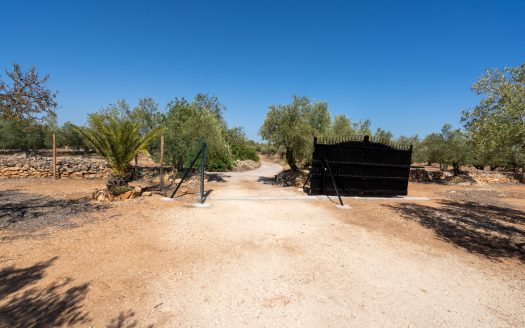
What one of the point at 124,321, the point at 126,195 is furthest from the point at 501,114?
the point at 126,195

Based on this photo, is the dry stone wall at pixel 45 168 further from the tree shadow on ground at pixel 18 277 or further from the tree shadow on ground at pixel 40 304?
the tree shadow on ground at pixel 40 304

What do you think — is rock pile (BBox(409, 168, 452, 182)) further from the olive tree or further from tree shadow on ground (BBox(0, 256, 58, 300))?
tree shadow on ground (BBox(0, 256, 58, 300))

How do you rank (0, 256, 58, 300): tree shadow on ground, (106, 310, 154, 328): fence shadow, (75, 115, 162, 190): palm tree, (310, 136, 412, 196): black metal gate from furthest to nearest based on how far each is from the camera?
1. (310, 136, 412, 196): black metal gate
2. (75, 115, 162, 190): palm tree
3. (0, 256, 58, 300): tree shadow on ground
4. (106, 310, 154, 328): fence shadow

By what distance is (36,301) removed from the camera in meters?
3.62

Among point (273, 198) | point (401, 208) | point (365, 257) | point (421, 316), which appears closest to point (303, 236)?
point (365, 257)

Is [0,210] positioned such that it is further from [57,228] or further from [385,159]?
[385,159]

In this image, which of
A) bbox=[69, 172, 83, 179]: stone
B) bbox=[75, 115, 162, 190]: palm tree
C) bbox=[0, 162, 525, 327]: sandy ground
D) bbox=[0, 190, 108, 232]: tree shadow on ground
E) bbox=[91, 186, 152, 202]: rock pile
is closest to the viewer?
bbox=[0, 162, 525, 327]: sandy ground

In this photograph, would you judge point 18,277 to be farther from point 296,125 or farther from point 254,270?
point 296,125

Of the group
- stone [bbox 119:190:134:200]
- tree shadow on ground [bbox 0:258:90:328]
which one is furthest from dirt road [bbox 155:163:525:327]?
stone [bbox 119:190:134:200]

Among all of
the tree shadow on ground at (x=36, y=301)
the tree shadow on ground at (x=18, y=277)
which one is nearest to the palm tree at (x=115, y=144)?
the tree shadow on ground at (x=18, y=277)

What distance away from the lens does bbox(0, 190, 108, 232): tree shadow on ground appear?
22.1ft

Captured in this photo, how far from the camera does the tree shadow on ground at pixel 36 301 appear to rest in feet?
10.7

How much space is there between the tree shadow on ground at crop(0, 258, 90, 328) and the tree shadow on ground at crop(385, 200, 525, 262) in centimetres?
885

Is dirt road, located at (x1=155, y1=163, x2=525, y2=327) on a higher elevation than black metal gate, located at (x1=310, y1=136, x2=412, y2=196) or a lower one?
lower
